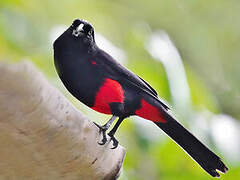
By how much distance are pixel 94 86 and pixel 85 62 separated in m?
0.06

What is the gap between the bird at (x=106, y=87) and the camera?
1266 mm

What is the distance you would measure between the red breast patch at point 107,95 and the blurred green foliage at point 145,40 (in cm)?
21

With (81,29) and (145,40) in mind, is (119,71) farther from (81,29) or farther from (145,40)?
(145,40)

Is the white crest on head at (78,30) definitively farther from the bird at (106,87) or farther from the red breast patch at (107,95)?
the red breast patch at (107,95)

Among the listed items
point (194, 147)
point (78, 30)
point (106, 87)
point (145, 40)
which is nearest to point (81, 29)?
point (78, 30)

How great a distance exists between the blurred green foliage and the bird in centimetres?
10

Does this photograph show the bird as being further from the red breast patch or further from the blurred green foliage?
the blurred green foliage

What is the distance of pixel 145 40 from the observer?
2131 millimetres

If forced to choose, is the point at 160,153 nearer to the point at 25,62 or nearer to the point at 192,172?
the point at 192,172

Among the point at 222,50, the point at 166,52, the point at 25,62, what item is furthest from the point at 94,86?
the point at 222,50

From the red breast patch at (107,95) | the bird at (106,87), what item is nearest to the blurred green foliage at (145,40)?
the bird at (106,87)

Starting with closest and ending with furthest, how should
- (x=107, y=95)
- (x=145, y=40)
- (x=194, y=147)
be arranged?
1. (x=107, y=95)
2. (x=194, y=147)
3. (x=145, y=40)

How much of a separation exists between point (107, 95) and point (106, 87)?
0.03 metres

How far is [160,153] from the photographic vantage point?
208cm
